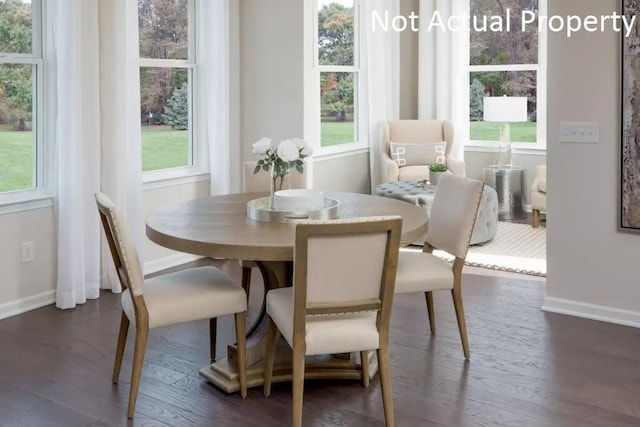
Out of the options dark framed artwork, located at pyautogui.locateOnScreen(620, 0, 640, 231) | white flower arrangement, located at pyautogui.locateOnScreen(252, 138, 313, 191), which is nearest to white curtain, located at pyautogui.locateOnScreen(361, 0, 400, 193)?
dark framed artwork, located at pyautogui.locateOnScreen(620, 0, 640, 231)

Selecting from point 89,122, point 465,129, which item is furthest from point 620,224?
point 465,129

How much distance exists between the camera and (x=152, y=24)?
16.9 feet

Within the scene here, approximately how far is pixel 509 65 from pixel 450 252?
4.61 metres

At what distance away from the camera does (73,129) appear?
4250 millimetres

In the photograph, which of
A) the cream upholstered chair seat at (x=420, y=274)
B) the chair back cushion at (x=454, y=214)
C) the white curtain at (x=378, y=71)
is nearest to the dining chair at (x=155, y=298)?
the cream upholstered chair seat at (x=420, y=274)

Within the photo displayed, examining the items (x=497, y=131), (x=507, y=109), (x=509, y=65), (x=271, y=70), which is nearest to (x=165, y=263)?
(x=271, y=70)

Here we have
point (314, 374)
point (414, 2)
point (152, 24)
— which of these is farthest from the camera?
point (414, 2)

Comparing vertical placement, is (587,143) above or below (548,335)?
above

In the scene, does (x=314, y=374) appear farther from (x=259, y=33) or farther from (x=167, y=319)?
(x=259, y=33)

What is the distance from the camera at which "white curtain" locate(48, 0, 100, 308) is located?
13.8 ft

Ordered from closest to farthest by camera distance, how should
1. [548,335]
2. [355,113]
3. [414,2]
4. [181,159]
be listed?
[548,335]
[181,159]
[355,113]
[414,2]

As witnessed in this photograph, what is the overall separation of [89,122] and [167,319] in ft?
6.37

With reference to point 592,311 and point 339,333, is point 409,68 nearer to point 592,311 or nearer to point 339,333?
point 592,311

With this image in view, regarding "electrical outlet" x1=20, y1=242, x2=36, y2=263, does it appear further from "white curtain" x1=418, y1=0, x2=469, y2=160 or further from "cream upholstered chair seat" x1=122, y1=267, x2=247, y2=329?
"white curtain" x1=418, y1=0, x2=469, y2=160
